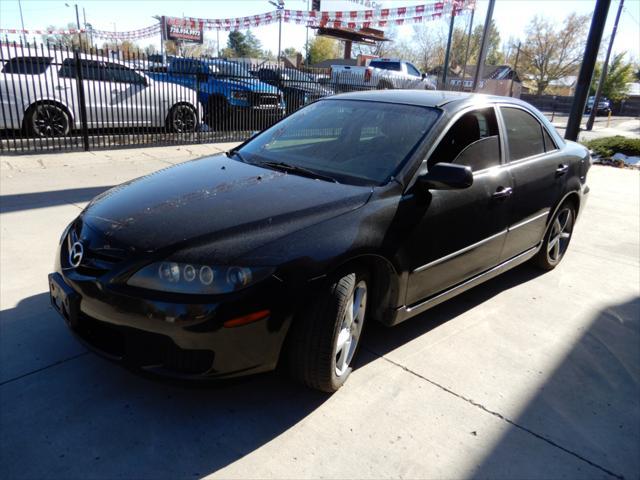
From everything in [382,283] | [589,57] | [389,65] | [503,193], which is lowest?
[382,283]

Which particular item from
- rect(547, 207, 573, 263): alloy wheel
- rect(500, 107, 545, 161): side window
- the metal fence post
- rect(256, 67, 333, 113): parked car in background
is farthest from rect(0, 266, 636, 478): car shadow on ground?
rect(256, 67, 333, 113): parked car in background

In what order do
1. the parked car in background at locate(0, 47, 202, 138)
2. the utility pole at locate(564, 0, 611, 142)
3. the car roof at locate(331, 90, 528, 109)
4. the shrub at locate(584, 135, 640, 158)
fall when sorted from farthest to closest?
the shrub at locate(584, 135, 640, 158) < the utility pole at locate(564, 0, 611, 142) < the parked car in background at locate(0, 47, 202, 138) < the car roof at locate(331, 90, 528, 109)

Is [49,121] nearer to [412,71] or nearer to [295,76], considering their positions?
[295,76]

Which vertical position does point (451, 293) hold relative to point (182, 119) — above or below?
below

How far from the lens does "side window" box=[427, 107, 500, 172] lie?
3.20m

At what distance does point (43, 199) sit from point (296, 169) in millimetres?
4204

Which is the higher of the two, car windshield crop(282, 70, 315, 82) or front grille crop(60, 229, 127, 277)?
car windshield crop(282, 70, 315, 82)

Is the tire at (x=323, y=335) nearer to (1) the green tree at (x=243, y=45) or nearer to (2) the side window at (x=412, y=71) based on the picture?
(2) the side window at (x=412, y=71)

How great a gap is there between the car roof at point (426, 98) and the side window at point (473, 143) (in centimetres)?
12

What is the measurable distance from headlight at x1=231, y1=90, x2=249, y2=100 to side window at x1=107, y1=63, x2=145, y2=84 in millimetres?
2247

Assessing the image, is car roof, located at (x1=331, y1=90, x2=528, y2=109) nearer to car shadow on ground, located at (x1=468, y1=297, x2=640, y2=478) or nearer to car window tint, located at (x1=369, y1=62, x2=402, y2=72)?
car shadow on ground, located at (x1=468, y1=297, x2=640, y2=478)

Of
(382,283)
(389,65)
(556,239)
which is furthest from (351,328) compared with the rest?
(389,65)

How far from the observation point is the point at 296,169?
3178mm

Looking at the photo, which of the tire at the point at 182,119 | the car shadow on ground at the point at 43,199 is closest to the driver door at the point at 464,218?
the car shadow on ground at the point at 43,199
